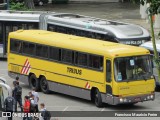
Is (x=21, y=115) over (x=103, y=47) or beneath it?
beneath

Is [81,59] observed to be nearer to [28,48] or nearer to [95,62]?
[95,62]

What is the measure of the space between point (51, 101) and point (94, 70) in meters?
2.68

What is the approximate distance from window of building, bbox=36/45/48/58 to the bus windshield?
15.8 ft

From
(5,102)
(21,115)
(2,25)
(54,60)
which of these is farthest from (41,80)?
(2,25)

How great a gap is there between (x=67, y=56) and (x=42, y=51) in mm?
1919

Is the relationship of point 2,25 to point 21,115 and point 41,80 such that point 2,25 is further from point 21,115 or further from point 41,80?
point 21,115

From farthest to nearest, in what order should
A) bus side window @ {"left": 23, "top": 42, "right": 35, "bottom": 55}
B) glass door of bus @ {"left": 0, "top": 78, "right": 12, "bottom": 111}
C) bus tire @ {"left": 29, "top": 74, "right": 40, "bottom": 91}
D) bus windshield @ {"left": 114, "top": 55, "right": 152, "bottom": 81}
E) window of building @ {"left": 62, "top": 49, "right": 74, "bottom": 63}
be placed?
bus side window @ {"left": 23, "top": 42, "right": 35, "bottom": 55} < bus tire @ {"left": 29, "top": 74, "right": 40, "bottom": 91} < window of building @ {"left": 62, "top": 49, "right": 74, "bottom": 63} < bus windshield @ {"left": 114, "top": 55, "right": 152, "bottom": 81} < glass door of bus @ {"left": 0, "top": 78, "right": 12, "bottom": 111}

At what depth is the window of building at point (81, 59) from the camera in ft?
85.1

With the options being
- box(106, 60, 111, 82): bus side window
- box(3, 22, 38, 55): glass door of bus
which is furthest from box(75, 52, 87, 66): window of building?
box(3, 22, 38, 55): glass door of bus

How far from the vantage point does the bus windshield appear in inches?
960

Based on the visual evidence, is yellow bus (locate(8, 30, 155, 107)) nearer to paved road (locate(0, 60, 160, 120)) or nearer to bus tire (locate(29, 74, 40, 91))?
bus tire (locate(29, 74, 40, 91))

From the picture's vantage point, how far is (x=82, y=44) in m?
26.4

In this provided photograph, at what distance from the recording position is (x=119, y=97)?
2419cm

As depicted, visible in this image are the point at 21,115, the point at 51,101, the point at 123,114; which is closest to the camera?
the point at 21,115
